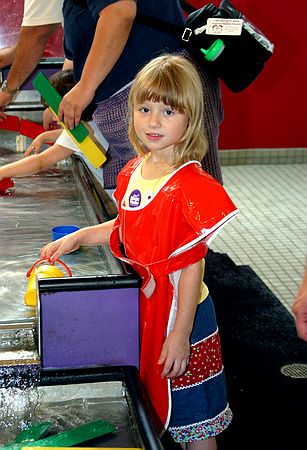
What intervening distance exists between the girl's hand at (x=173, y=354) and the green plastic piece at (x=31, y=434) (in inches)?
14.8

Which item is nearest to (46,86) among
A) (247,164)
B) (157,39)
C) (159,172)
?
(157,39)

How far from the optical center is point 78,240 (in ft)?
6.47

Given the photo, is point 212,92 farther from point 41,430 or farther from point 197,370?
point 41,430

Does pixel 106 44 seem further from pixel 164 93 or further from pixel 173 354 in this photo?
pixel 173 354

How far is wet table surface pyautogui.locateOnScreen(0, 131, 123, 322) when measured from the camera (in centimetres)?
186

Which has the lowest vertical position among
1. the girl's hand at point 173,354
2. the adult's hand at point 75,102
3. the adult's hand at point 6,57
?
the adult's hand at point 6,57

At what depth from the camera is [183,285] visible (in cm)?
175

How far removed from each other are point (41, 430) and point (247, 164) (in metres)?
5.23

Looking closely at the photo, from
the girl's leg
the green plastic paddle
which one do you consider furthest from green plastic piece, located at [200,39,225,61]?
the green plastic paddle

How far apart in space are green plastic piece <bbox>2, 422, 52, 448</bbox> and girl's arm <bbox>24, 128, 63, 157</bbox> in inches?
73.0

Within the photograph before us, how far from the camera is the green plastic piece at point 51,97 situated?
257 cm

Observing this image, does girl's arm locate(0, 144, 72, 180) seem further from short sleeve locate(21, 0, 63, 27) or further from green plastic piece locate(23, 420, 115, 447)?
green plastic piece locate(23, 420, 115, 447)

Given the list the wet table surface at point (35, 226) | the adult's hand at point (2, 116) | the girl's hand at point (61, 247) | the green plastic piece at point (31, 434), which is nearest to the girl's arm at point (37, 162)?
the wet table surface at point (35, 226)

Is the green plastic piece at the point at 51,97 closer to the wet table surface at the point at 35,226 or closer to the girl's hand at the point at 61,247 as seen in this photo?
the wet table surface at the point at 35,226
